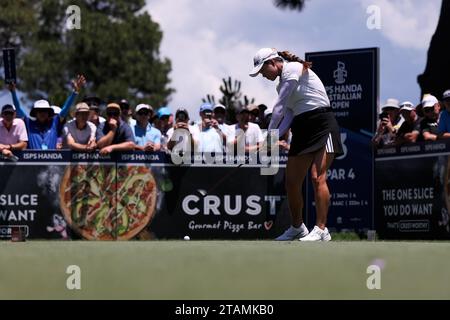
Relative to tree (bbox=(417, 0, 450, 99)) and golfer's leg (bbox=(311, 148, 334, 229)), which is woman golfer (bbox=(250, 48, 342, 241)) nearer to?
golfer's leg (bbox=(311, 148, 334, 229))

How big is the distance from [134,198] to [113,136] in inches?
33.6

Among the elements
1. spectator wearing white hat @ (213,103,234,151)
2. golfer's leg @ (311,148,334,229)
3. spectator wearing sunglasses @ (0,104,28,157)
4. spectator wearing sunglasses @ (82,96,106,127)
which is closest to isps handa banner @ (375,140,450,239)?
spectator wearing white hat @ (213,103,234,151)

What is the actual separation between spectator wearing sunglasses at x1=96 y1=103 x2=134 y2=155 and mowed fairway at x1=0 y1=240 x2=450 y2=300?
8.18 meters

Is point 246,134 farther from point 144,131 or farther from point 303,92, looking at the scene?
point 303,92

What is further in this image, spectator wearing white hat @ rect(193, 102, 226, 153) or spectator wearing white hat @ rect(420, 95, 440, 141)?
spectator wearing white hat @ rect(193, 102, 226, 153)

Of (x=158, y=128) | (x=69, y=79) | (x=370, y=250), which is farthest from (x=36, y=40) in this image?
(x=370, y=250)

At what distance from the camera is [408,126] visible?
1540 cm

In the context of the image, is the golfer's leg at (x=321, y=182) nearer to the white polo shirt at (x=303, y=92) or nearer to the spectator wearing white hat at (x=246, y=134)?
the white polo shirt at (x=303, y=92)

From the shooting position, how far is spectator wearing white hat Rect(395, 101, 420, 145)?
49.9ft

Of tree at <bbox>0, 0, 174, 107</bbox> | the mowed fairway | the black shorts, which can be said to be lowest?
the mowed fairway

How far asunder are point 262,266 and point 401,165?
902 cm

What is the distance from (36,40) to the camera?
53.3 metres

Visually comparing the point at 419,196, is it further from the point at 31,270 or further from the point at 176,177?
the point at 31,270

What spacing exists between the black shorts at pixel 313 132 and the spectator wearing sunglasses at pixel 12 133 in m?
5.51
